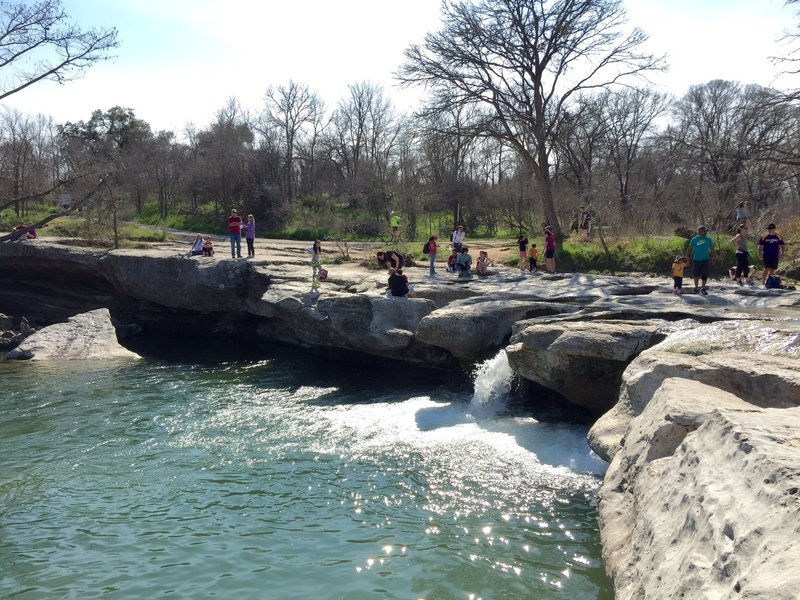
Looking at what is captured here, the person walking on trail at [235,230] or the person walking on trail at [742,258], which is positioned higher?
the person walking on trail at [235,230]

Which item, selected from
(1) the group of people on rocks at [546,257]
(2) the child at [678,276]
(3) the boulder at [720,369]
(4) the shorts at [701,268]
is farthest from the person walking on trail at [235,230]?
(3) the boulder at [720,369]

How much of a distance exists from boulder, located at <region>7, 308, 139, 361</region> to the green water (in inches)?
148

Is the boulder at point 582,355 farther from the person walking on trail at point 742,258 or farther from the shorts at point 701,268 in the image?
the person walking on trail at point 742,258

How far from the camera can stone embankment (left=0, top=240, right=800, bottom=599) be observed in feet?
11.4

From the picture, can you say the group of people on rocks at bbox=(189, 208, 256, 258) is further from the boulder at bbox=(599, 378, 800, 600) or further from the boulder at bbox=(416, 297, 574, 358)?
the boulder at bbox=(599, 378, 800, 600)

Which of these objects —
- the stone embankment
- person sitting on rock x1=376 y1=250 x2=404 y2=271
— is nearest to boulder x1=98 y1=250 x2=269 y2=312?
the stone embankment

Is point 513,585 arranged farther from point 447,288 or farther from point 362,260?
point 362,260

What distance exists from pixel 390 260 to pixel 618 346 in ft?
26.2

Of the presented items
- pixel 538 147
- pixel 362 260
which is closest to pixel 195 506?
pixel 362 260

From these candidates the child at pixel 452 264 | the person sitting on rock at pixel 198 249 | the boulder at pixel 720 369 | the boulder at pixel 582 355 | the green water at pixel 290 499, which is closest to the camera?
the green water at pixel 290 499

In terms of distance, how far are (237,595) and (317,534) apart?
1.25 m

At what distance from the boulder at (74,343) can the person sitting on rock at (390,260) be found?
668cm

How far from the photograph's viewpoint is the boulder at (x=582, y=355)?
957 cm

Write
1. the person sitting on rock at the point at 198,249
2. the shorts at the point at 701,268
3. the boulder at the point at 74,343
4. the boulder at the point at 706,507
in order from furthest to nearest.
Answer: the person sitting on rock at the point at 198,249, the boulder at the point at 74,343, the shorts at the point at 701,268, the boulder at the point at 706,507
